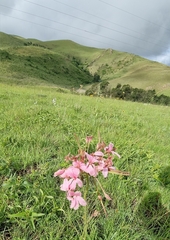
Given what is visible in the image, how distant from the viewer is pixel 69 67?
76.5 meters

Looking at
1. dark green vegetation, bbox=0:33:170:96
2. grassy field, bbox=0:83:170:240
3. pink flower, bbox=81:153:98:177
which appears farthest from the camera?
dark green vegetation, bbox=0:33:170:96

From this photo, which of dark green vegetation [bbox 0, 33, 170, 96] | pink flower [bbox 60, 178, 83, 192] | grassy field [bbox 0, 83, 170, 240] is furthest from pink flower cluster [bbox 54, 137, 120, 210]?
dark green vegetation [bbox 0, 33, 170, 96]

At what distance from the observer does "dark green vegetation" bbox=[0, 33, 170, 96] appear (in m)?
47.6

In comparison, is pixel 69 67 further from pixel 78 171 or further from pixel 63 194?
pixel 78 171

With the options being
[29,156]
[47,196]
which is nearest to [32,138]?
[29,156]

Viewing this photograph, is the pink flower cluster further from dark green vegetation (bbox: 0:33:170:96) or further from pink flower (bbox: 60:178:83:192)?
dark green vegetation (bbox: 0:33:170:96)

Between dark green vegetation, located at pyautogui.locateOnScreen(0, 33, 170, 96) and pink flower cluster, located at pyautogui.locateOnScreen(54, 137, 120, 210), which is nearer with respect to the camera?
pink flower cluster, located at pyautogui.locateOnScreen(54, 137, 120, 210)

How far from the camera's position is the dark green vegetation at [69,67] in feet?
156

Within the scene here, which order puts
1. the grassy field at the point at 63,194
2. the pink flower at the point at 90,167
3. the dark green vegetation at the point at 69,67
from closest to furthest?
1. the pink flower at the point at 90,167
2. the grassy field at the point at 63,194
3. the dark green vegetation at the point at 69,67

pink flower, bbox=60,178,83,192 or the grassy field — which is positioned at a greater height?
pink flower, bbox=60,178,83,192

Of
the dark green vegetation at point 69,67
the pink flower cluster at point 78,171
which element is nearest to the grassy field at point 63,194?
the pink flower cluster at point 78,171

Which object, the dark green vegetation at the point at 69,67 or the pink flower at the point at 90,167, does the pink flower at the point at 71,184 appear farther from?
the dark green vegetation at the point at 69,67

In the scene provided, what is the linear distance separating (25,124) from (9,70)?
144 ft

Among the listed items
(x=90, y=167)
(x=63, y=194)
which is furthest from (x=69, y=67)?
(x=90, y=167)
